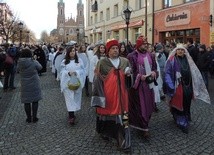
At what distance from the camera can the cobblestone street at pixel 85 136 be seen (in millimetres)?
5746

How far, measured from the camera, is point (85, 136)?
6.57 meters

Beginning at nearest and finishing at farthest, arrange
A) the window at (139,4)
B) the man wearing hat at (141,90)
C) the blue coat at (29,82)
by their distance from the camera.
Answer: the man wearing hat at (141,90)
the blue coat at (29,82)
the window at (139,4)

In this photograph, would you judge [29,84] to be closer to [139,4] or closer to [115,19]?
[139,4]

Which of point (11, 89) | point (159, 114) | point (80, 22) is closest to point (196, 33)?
point (11, 89)

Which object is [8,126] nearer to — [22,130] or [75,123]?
[22,130]

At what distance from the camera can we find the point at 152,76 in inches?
252

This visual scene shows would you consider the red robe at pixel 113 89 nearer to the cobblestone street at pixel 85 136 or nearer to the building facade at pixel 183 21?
the cobblestone street at pixel 85 136

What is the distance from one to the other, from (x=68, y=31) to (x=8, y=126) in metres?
125

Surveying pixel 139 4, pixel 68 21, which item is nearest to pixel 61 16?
pixel 68 21

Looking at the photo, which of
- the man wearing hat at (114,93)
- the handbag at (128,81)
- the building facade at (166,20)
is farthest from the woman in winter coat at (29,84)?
the building facade at (166,20)

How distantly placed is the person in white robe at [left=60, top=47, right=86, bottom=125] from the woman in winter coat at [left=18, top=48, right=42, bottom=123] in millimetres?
639

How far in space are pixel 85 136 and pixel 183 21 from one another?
1773 cm

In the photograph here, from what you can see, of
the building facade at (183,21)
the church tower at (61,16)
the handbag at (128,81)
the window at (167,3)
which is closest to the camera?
the handbag at (128,81)

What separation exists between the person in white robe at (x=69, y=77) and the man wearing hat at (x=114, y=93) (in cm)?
168
